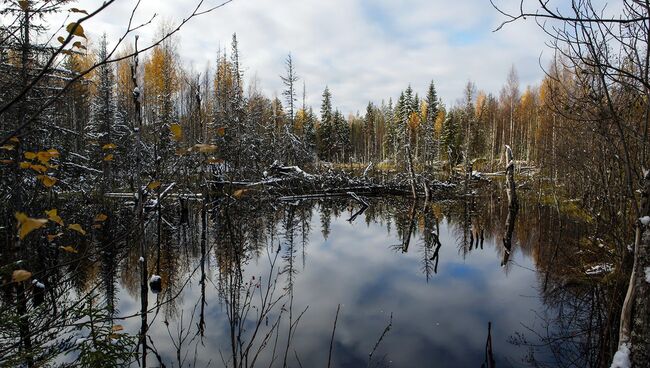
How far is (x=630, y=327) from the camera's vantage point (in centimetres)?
304

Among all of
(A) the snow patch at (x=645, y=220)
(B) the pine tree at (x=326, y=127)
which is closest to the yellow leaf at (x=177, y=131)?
(A) the snow patch at (x=645, y=220)

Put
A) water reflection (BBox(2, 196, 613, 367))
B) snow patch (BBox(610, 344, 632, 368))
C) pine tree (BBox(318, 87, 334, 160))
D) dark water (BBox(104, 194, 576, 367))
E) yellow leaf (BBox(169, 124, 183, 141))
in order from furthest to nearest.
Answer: pine tree (BBox(318, 87, 334, 160)) < dark water (BBox(104, 194, 576, 367)) < water reflection (BBox(2, 196, 613, 367)) < snow patch (BBox(610, 344, 632, 368)) < yellow leaf (BBox(169, 124, 183, 141))

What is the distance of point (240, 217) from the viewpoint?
46.7ft

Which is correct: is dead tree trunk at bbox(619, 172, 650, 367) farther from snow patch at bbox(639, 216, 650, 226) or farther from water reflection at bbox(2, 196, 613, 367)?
water reflection at bbox(2, 196, 613, 367)

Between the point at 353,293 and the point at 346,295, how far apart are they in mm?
243

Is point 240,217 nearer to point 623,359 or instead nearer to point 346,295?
point 346,295

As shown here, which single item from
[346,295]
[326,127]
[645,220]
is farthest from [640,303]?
[326,127]

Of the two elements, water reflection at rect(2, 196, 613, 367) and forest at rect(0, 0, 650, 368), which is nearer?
forest at rect(0, 0, 650, 368)

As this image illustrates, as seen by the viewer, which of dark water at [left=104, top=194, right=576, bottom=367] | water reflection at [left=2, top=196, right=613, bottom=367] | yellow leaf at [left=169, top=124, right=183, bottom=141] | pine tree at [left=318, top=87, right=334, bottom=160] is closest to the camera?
yellow leaf at [left=169, top=124, right=183, bottom=141]

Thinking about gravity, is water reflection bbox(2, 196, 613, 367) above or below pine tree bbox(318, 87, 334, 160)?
below

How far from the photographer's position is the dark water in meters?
6.03

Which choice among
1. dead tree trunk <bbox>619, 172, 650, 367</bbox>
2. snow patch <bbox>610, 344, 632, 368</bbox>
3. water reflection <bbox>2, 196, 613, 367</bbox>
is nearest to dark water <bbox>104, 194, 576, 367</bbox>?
water reflection <bbox>2, 196, 613, 367</bbox>

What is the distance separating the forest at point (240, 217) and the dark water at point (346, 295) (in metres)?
0.10

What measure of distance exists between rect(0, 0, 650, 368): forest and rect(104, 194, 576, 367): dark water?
0.10 meters
